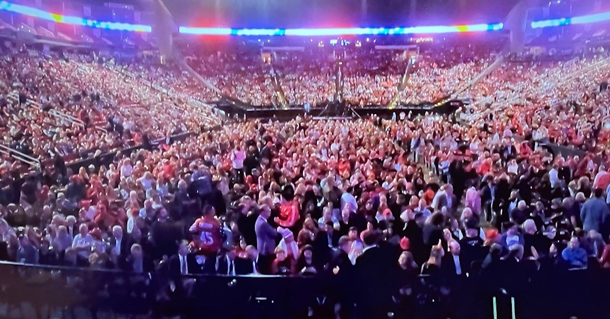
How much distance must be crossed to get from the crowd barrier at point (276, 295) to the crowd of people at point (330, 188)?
6cm

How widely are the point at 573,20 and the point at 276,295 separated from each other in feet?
9.30

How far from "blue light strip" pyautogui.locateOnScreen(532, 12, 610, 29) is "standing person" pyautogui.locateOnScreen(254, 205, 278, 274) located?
93.7 inches

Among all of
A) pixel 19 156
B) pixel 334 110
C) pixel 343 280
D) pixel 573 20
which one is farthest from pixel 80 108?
pixel 573 20

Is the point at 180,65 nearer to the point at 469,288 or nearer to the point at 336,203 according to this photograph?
the point at 336,203

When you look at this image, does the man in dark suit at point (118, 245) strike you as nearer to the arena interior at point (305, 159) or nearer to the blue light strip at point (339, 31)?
the arena interior at point (305, 159)

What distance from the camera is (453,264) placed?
141 inches

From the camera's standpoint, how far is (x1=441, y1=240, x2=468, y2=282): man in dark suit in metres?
3.54

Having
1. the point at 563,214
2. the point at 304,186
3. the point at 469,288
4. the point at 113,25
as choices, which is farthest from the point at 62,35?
the point at 563,214

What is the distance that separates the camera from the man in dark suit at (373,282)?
3531 millimetres

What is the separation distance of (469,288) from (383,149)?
1334mm

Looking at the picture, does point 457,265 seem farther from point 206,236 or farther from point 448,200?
point 206,236

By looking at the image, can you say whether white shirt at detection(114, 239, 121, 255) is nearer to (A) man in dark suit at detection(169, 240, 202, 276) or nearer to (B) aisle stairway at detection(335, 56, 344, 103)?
(A) man in dark suit at detection(169, 240, 202, 276)

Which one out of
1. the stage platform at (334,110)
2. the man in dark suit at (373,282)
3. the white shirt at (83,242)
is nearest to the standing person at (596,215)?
the stage platform at (334,110)

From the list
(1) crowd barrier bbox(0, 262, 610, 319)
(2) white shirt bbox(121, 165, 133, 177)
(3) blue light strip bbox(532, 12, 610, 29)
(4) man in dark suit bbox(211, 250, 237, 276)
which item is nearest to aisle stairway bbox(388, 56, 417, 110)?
(3) blue light strip bbox(532, 12, 610, 29)
